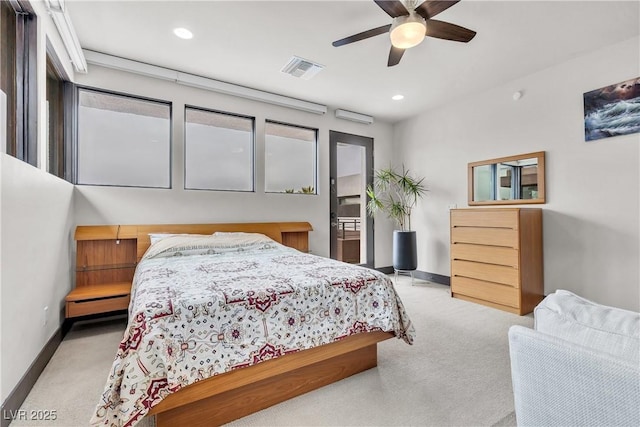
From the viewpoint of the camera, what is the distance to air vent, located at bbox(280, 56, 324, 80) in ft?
10.5

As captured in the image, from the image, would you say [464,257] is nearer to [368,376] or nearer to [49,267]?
[368,376]

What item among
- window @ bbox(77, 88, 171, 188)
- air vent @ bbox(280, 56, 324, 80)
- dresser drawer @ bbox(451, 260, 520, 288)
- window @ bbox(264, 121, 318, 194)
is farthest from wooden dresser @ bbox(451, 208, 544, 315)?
window @ bbox(77, 88, 171, 188)

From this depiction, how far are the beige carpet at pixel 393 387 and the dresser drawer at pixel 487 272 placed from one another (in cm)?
66

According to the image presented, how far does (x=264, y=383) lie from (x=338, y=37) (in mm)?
2837

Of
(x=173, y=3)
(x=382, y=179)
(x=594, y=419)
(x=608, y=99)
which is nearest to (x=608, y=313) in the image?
(x=594, y=419)

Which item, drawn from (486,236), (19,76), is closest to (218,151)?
(19,76)

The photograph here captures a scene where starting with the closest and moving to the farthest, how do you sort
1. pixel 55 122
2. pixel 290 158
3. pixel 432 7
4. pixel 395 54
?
1. pixel 432 7
2. pixel 395 54
3. pixel 55 122
4. pixel 290 158

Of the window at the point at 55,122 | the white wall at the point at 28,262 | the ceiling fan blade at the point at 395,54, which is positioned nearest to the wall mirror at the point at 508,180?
the ceiling fan blade at the point at 395,54

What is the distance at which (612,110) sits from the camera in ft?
9.65

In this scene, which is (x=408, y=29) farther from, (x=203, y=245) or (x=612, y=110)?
(x=203, y=245)

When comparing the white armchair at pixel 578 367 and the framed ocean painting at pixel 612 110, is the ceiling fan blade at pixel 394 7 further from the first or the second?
the framed ocean painting at pixel 612 110

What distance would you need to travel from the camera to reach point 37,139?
2.16 m

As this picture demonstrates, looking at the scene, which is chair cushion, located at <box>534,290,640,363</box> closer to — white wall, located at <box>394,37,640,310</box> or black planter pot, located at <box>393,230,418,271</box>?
white wall, located at <box>394,37,640,310</box>

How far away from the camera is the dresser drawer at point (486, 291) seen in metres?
3.26
